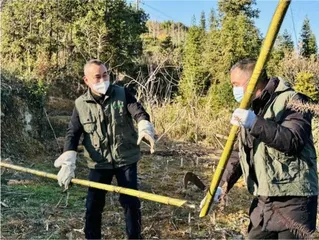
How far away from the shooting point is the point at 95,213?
350 cm

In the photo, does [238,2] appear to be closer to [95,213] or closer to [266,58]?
[95,213]

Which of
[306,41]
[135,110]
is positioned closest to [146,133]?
[135,110]

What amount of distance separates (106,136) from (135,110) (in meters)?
0.31

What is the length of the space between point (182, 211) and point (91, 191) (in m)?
1.67

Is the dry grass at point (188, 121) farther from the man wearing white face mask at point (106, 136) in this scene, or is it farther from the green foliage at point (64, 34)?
the man wearing white face mask at point (106, 136)

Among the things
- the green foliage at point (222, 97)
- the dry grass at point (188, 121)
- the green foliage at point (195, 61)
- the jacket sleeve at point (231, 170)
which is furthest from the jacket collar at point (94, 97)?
the green foliage at point (195, 61)

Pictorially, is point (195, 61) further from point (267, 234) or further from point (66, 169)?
point (267, 234)

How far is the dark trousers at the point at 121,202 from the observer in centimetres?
340

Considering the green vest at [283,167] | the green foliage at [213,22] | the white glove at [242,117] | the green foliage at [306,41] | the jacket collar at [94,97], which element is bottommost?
the green vest at [283,167]

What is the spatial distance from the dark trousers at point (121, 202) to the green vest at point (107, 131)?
0.21 feet

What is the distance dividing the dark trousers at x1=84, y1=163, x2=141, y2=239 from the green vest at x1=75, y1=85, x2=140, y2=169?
0.06 m

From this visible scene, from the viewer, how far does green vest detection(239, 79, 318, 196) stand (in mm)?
2166

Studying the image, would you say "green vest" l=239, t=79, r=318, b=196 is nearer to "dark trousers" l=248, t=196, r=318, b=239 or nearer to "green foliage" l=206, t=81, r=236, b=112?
"dark trousers" l=248, t=196, r=318, b=239

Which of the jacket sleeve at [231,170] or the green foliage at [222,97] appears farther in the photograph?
the green foliage at [222,97]
